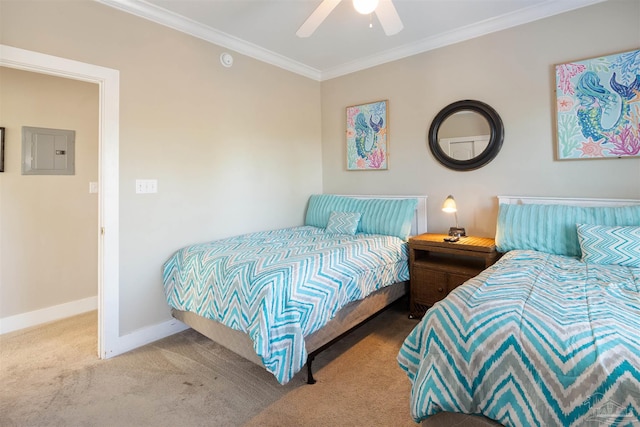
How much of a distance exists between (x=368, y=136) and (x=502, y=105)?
1389 millimetres

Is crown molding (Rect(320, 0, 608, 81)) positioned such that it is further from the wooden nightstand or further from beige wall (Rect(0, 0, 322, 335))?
the wooden nightstand

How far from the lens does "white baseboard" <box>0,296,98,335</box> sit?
2773 mm

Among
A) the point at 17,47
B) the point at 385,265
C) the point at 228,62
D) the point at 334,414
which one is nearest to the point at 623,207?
the point at 385,265

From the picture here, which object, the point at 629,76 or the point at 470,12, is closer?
the point at 629,76

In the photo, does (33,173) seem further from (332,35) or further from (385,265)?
(385,265)

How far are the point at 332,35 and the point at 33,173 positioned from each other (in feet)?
10.3

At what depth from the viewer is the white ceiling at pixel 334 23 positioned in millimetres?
2492

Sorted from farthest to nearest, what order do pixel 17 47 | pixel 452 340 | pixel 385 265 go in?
pixel 385 265
pixel 17 47
pixel 452 340

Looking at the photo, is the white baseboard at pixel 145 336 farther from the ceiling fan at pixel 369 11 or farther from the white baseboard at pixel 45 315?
the ceiling fan at pixel 369 11

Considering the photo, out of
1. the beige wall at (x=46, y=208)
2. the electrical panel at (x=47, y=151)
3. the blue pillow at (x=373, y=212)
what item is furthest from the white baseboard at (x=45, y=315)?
the blue pillow at (x=373, y=212)

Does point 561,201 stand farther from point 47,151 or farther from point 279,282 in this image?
point 47,151

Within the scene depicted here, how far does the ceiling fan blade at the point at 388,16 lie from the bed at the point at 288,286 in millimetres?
1524

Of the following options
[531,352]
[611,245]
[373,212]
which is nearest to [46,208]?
[373,212]

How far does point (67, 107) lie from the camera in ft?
10.3
